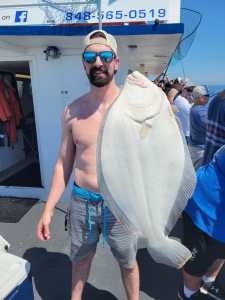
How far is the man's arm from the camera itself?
2.12 meters

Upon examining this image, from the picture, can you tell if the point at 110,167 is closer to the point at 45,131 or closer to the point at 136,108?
the point at 136,108

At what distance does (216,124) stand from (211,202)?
63 cm

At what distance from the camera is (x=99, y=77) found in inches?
73.2

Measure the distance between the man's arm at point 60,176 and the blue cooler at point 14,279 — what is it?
0.74 feet

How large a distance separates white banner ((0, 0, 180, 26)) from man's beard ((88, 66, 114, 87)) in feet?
8.06

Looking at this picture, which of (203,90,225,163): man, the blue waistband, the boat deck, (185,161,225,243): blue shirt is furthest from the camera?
the boat deck

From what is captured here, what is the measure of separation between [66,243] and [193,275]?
1816 mm

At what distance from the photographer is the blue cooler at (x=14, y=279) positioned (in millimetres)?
1821

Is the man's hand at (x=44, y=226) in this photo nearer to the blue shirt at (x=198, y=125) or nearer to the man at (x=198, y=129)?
the man at (x=198, y=129)

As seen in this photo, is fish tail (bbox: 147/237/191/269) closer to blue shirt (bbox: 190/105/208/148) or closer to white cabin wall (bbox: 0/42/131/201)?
blue shirt (bbox: 190/105/208/148)

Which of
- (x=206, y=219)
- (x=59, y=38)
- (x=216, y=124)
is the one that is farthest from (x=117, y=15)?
(x=206, y=219)

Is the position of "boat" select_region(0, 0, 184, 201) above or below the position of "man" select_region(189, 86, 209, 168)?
above

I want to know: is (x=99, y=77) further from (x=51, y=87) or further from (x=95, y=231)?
(x=51, y=87)

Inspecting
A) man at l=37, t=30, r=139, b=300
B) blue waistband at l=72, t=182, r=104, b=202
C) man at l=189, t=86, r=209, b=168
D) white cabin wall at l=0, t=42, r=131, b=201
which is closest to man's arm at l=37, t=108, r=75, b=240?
man at l=37, t=30, r=139, b=300
